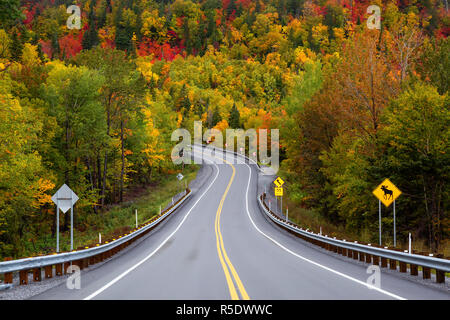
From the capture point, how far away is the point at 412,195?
2655cm

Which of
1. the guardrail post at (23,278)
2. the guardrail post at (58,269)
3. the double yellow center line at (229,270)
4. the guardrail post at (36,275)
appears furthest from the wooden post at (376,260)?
the guardrail post at (23,278)

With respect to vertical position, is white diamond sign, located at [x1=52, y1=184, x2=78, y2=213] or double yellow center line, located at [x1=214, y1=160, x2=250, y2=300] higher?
white diamond sign, located at [x1=52, y1=184, x2=78, y2=213]

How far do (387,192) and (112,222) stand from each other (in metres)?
31.3

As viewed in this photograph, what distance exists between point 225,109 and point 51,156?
324 ft

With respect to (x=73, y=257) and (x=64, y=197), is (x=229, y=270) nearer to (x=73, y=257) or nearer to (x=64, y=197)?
(x=73, y=257)

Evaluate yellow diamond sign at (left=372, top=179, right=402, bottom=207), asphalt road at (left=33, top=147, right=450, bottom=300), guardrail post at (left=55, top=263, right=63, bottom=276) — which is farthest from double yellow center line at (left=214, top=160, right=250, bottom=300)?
yellow diamond sign at (left=372, top=179, right=402, bottom=207)

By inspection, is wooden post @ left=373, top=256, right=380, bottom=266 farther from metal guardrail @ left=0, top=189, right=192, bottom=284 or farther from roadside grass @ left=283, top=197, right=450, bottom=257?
roadside grass @ left=283, top=197, right=450, bottom=257

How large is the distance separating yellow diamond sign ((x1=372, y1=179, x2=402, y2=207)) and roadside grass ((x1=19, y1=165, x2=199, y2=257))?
14275 millimetres

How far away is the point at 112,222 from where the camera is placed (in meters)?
44.2

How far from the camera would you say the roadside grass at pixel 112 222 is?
1326 inches

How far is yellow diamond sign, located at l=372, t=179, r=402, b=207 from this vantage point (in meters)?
18.3
